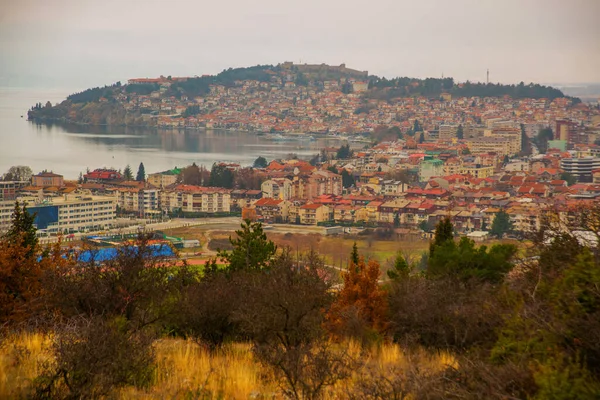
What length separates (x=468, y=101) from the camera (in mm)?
50719

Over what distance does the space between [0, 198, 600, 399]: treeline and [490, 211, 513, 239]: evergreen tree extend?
33.7ft

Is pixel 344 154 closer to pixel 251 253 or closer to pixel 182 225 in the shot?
pixel 182 225

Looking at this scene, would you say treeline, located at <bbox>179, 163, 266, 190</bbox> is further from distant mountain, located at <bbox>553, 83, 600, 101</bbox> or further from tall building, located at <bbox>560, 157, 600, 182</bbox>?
distant mountain, located at <bbox>553, 83, 600, 101</bbox>

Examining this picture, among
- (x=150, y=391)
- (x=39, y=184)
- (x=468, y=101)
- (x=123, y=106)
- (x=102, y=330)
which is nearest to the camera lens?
(x=102, y=330)

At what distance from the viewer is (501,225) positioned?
14.8m

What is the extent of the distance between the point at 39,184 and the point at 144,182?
2.83 m

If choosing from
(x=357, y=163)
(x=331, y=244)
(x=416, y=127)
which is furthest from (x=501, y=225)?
(x=416, y=127)

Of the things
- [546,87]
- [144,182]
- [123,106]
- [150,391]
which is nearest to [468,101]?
[546,87]

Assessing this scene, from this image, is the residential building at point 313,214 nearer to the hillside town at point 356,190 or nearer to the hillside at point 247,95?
the hillside town at point 356,190

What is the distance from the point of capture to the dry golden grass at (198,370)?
1.66 meters

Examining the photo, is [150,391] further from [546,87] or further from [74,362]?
[546,87]

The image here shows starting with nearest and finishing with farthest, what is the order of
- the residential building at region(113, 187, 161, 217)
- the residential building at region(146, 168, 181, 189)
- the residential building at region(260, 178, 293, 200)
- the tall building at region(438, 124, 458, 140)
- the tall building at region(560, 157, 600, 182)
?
the residential building at region(113, 187, 161, 217)
the residential building at region(260, 178, 293, 200)
the residential building at region(146, 168, 181, 189)
the tall building at region(560, 157, 600, 182)
the tall building at region(438, 124, 458, 140)

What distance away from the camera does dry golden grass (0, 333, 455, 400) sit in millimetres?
1662

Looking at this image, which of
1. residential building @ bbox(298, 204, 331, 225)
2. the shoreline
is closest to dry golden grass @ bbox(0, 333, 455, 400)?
residential building @ bbox(298, 204, 331, 225)
